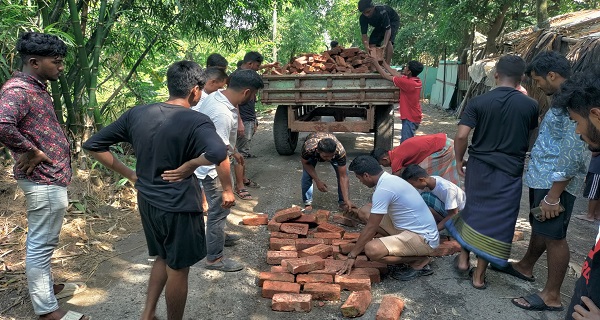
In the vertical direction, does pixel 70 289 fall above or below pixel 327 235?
above

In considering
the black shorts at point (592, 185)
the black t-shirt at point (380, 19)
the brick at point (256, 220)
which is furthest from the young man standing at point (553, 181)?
the black t-shirt at point (380, 19)

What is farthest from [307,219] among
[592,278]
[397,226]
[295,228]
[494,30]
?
[494,30]

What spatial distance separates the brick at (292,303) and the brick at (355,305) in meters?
0.26

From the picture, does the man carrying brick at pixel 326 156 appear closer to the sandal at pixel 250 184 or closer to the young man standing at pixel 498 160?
the sandal at pixel 250 184

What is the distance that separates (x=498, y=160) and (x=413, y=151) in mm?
1135

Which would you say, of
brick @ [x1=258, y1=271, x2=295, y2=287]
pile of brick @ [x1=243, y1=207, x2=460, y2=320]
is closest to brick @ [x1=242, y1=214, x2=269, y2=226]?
pile of brick @ [x1=243, y1=207, x2=460, y2=320]

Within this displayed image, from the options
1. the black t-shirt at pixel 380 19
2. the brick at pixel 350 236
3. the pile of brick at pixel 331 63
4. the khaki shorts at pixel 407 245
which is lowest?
the brick at pixel 350 236

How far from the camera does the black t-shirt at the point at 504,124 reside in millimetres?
3264

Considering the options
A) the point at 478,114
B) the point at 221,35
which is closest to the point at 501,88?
the point at 478,114

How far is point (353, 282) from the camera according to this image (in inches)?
132

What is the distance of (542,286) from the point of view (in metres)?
3.54

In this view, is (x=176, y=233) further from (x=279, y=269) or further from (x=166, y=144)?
(x=279, y=269)

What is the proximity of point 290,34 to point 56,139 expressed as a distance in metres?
19.7

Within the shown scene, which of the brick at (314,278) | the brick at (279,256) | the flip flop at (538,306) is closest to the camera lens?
the flip flop at (538,306)
